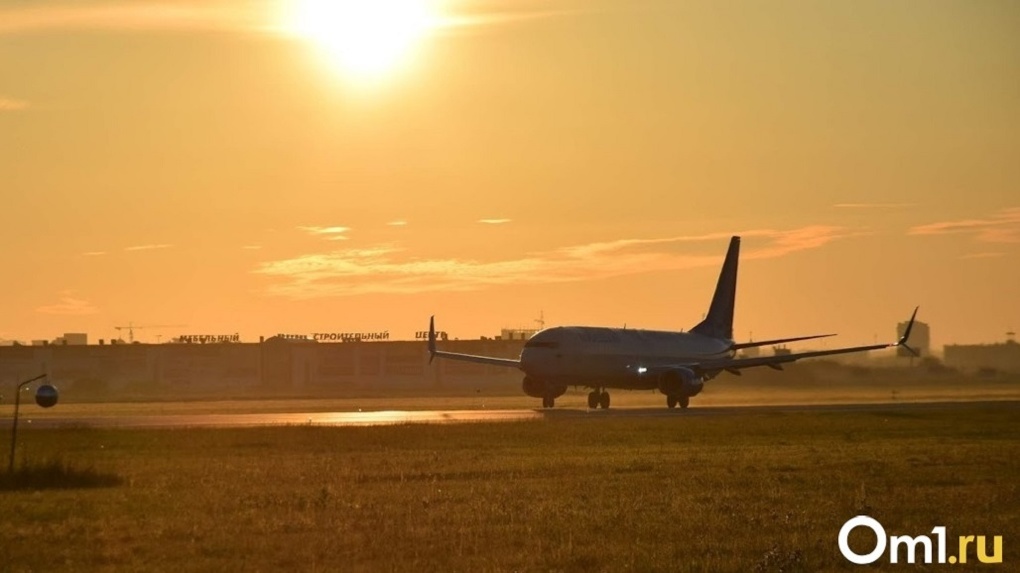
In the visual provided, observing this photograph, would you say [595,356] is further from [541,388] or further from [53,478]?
[53,478]

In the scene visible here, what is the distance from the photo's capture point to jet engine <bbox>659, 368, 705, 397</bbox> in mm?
75750

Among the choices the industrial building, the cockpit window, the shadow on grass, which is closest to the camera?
the shadow on grass

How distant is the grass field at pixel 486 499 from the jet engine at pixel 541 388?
28.0 meters

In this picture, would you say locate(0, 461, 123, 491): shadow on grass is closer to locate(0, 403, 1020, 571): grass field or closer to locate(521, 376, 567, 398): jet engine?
locate(0, 403, 1020, 571): grass field

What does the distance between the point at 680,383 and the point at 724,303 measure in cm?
1453

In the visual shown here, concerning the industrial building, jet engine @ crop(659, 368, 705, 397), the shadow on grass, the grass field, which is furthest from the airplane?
the industrial building

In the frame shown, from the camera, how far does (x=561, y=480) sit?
107 ft

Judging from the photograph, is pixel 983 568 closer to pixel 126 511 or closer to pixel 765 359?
pixel 126 511

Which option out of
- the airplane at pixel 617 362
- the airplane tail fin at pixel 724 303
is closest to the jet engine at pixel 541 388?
the airplane at pixel 617 362

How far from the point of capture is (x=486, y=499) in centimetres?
2855

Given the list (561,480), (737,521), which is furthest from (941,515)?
(561,480)

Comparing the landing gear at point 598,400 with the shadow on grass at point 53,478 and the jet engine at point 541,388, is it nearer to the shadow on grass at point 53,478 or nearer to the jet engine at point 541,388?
the jet engine at point 541,388

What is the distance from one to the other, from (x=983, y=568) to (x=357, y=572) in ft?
27.5

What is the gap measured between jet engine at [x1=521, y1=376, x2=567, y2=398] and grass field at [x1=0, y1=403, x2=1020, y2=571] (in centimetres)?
2799
